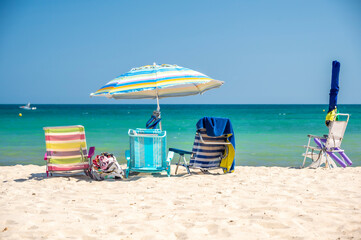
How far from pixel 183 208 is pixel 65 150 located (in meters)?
2.60

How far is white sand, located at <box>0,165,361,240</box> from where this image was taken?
3.03 metres

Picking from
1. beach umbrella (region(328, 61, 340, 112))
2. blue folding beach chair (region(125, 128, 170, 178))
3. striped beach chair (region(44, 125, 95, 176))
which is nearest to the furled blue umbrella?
beach umbrella (region(328, 61, 340, 112))

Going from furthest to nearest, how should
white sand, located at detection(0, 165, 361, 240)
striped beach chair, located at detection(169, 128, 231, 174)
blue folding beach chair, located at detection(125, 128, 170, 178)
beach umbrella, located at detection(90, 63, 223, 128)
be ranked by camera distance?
striped beach chair, located at detection(169, 128, 231, 174) < blue folding beach chair, located at detection(125, 128, 170, 178) < beach umbrella, located at detection(90, 63, 223, 128) < white sand, located at detection(0, 165, 361, 240)

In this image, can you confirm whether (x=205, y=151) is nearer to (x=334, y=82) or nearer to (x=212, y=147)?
(x=212, y=147)

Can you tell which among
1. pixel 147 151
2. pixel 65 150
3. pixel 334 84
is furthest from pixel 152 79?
pixel 334 84

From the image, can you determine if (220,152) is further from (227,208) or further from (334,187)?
(227,208)

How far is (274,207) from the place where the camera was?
3689mm

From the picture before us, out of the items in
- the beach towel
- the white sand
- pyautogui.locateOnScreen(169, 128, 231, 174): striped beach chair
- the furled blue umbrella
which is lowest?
the white sand

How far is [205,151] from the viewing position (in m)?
5.93

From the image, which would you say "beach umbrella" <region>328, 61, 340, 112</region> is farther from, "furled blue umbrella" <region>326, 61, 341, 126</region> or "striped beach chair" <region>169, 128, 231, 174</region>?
"striped beach chair" <region>169, 128, 231, 174</region>

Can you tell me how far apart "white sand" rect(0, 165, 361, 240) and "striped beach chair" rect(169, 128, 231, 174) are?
0.30 m

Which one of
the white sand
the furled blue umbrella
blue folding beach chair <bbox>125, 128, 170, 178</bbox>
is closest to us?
the white sand

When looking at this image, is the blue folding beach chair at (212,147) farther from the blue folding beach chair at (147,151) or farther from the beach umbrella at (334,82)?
the beach umbrella at (334,82)

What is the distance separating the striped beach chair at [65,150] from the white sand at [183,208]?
23 centimetres
